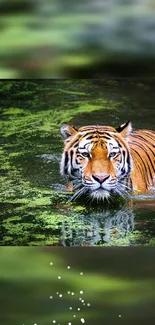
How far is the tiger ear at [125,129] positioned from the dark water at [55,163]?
0.07 feet

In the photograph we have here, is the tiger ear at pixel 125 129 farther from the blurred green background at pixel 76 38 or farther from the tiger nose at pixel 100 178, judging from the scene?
the blurred green background at pixel 76 38

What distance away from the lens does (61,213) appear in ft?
7.72

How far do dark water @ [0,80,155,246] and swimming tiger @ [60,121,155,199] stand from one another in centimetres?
3

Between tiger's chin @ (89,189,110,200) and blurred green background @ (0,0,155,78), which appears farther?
blurred green background @ (0,0,155,78)

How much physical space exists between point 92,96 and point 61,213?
0.48m

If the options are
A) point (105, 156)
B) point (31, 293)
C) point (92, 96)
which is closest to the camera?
point (31, 293)

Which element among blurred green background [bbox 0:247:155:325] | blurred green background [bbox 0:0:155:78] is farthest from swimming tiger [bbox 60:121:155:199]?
blurred green background [bbox 0:0:155:78]

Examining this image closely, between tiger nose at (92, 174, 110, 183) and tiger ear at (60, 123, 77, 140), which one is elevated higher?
tiger ear at (60, 123, 77, 140)

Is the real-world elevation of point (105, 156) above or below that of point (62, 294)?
above

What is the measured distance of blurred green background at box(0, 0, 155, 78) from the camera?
2.68 metres

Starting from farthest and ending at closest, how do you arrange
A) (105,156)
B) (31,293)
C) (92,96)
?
(92,96) → (105,156) → (31,293)

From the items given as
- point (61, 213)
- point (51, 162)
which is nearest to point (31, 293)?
point (61, 213)

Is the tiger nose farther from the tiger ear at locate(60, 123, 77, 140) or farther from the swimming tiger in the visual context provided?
the tiger ear at locate(60, 123, 77, 140)

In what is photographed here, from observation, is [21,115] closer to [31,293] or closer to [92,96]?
[92,96]
